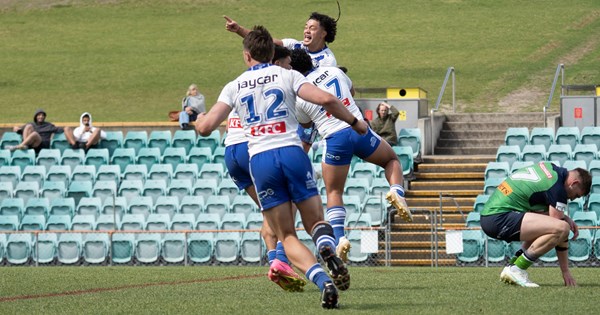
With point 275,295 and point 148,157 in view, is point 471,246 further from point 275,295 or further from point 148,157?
point 275,295

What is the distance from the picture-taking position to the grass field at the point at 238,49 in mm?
37000

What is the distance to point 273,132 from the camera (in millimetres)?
8664

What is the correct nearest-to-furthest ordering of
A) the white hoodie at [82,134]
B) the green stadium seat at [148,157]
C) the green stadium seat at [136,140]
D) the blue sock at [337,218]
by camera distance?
1. the blue sock at [337,218]
2. the green stadium seat at [148,157]
3. the white hoodie at [82,134]
4. the green stadium seat at [136,140]

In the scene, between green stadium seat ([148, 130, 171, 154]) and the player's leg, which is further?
green stadium seat ([148, 130, 171, 154])

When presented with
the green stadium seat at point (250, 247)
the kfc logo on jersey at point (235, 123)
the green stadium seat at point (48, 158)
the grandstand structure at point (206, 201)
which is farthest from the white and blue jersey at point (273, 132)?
the green stadium seat at point (48, 158)

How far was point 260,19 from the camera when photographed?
44.7 metres

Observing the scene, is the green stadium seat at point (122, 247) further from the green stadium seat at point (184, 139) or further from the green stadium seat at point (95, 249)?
the green stadium seat at point (184, 139)

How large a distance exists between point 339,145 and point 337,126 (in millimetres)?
177

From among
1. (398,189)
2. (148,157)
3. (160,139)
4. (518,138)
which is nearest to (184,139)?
(160,139)

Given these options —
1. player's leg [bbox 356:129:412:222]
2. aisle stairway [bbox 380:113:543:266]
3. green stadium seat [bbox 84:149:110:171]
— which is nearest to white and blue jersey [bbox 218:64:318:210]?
player's leg [bbox 356:129:412:222]

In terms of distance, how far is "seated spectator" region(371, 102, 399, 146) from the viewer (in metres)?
21.9

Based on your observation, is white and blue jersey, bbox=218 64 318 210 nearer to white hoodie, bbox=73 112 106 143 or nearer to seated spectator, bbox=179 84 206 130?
white hoodie, bbox=73 112 106 143

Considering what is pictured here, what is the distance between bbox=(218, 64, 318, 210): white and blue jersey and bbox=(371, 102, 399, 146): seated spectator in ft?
43.2

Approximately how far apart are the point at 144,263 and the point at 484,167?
6.79m
